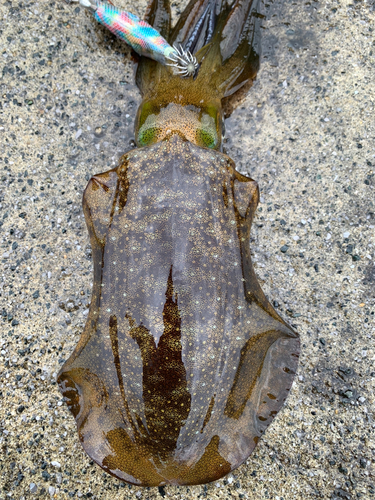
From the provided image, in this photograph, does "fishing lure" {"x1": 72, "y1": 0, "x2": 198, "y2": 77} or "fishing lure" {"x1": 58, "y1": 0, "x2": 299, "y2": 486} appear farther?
"fishing lure" {"x1": 72, "y1": 0, "x2": 198, "y2": 77}

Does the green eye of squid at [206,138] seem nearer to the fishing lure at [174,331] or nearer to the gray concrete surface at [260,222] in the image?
the fishing lure at [174,331]

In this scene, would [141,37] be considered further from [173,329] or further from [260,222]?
[173,329]

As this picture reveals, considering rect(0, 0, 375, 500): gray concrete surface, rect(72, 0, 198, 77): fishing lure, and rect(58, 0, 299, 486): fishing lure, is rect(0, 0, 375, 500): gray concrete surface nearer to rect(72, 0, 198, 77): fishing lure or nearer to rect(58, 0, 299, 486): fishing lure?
rect(72, 0, 198, 77): fishing lure

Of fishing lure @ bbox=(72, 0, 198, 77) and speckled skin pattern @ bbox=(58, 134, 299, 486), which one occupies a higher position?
fishing lure @ bbox=(72, 0, 198, 77)

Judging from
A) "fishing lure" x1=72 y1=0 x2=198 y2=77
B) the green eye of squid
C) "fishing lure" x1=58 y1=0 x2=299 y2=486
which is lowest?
"fishing lure" x1=58 y1=0 x2=299 y2=486

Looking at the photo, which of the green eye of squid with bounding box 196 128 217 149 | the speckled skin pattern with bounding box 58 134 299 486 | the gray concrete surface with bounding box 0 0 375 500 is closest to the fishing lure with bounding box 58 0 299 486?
the speckled skin pattern with bounding box 58 134 299 486

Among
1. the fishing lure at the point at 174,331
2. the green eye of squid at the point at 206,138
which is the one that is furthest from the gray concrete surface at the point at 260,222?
the fishing lure at the point at 174,331

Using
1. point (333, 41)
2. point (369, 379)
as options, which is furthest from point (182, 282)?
point (333, 41)
